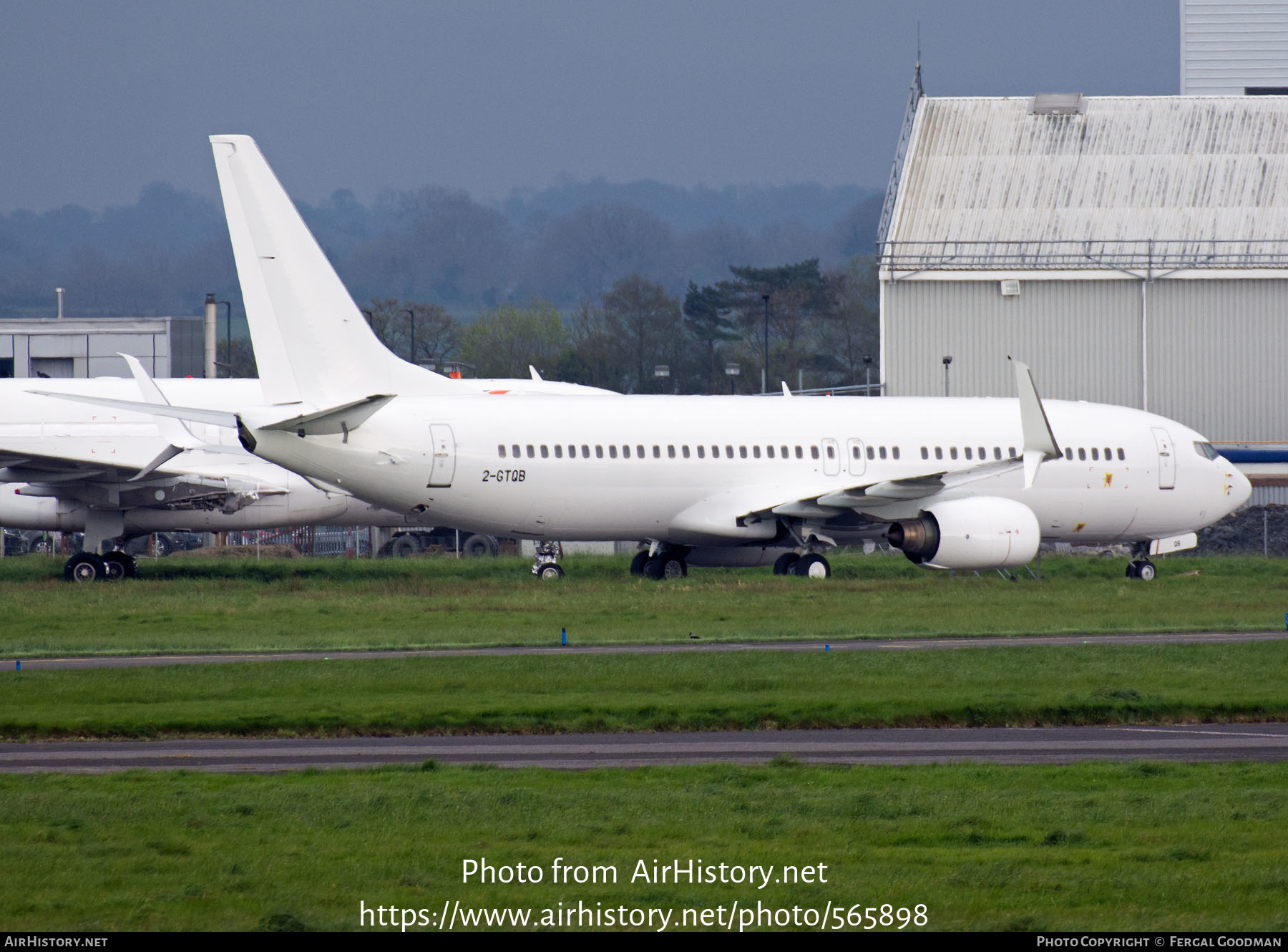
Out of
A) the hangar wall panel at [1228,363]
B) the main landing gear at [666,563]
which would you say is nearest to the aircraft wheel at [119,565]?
the main landing gear at [666,563]

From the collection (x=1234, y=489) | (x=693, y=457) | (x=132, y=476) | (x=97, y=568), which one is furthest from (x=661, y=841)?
(x=1234, y=489)

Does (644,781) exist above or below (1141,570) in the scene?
below

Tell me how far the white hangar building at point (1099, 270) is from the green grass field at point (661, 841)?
148ft

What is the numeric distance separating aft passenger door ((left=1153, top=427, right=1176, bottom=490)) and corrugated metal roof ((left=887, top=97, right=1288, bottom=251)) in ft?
74.7

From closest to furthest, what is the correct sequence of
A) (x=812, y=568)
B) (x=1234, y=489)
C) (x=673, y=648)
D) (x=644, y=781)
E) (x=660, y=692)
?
(x=644, y=781) → (x=660, y=692) → (x=673, y=648) → (x=812, y=568) → (x=1234, y=489)

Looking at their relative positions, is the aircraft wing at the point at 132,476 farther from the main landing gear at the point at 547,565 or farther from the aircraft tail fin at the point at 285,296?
the main landing gear at the point at 547,565

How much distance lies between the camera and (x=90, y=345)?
250 ft

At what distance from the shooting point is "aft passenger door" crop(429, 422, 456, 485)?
31906mm

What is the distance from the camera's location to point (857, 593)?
3155 centimetres

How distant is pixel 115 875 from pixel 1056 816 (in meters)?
6.15

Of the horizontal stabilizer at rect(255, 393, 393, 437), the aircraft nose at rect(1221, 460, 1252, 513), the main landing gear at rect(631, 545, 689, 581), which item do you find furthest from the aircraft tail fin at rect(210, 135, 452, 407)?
the aircraft nose at rect(1221, 460, 1252, 513)

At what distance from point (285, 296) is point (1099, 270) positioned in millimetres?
35171

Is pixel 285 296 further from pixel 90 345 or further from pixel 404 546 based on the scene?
pixel 90 345

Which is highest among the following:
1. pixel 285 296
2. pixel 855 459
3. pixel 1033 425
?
pixel 285 296
